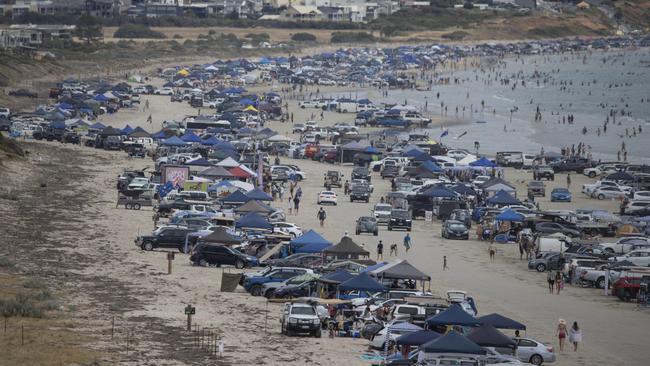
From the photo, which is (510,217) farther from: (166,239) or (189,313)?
(189,313)

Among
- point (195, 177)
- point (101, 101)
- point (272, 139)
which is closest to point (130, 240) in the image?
point (195, 177)

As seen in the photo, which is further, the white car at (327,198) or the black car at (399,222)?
the white car at (327,198)

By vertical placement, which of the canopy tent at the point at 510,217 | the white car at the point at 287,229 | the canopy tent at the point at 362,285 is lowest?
the canopy tent at the point at 510,217

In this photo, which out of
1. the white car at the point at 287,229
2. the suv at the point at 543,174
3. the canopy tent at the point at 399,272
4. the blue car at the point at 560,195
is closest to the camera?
the canopy tent at the point at 399,272

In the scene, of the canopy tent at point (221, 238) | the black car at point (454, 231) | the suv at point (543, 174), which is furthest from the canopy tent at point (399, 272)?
the suv at point (543, 174)

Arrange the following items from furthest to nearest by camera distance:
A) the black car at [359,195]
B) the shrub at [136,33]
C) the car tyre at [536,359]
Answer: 1. the shrub at [136,33]
2. the black car at [359,195]
3. the car tyre at [536,359]

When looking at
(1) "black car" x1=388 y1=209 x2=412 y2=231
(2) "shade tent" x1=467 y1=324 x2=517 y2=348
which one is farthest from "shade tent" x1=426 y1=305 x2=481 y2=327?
(1) "black car" x1=388 y1=209 x2=412 y2=231

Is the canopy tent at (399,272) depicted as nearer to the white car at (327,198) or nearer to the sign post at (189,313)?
the sign post at (189,313)
